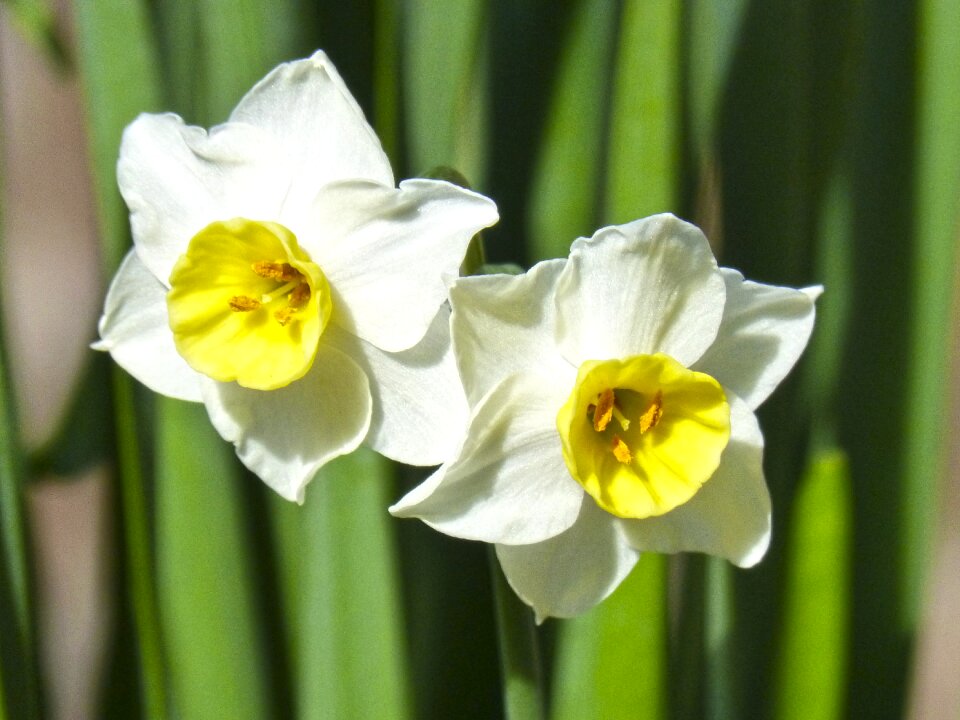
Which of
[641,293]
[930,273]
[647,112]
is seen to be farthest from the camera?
[930,273]

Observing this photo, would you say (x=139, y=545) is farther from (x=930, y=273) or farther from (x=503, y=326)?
(x=930, y=273)

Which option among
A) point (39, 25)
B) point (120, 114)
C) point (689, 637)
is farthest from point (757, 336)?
point (39, 25)

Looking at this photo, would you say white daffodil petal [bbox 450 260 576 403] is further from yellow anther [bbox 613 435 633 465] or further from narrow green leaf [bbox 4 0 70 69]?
narrow green leaf [bbox 4 0 70 69]

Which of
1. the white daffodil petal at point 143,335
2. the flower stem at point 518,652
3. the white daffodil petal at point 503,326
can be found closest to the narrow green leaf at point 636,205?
the flower stem at point 518,652

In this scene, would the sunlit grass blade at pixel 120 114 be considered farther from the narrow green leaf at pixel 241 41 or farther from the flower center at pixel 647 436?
the flower center at pixel 647 436

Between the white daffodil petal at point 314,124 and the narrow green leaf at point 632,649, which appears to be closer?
the white daffodil petal at point 314,124

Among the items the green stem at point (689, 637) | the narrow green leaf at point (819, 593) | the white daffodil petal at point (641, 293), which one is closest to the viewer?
the white daffodil petal at point (641, 293)
